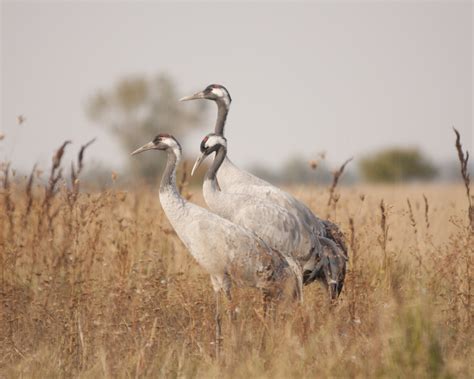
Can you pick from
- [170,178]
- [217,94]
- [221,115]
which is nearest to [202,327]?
[170,178]

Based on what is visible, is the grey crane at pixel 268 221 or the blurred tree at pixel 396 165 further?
the blurred tree at pixel 396 165

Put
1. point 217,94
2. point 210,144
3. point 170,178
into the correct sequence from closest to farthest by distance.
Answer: point 170,178, point 210,144, point 217,94

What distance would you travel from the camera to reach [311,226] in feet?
19.5

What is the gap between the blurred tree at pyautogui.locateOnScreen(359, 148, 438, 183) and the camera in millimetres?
33625

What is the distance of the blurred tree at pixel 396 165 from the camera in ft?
110

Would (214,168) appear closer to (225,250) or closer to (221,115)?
(225,250)

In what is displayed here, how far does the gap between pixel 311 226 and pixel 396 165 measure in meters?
29.5

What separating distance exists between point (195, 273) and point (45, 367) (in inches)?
87.4

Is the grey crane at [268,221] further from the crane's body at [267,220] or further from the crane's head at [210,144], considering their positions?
the crane's head at [210,144]

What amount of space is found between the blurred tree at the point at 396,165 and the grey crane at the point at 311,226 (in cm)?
2768

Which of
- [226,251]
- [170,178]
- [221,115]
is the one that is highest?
[221,115]

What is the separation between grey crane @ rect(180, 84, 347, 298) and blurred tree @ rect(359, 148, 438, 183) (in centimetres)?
2768

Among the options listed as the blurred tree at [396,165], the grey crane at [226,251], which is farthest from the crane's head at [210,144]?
the blurred tree at [396,165]

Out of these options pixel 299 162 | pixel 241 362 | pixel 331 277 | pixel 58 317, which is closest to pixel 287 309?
pixel 241 362
